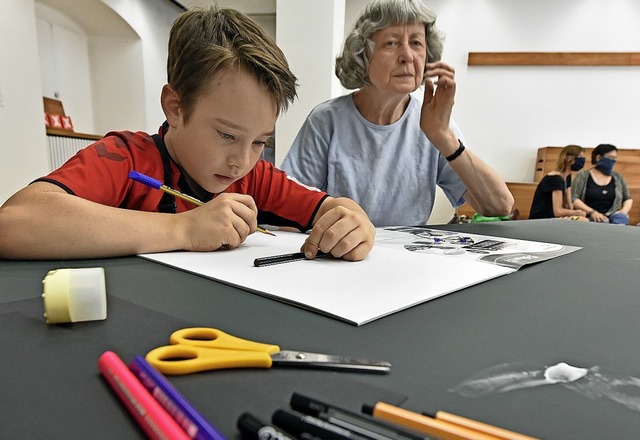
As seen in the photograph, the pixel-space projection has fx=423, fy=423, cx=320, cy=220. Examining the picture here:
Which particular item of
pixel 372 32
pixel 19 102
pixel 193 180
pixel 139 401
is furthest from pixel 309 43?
pixel 139 401

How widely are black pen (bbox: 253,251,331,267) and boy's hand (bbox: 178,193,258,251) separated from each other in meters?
0.08

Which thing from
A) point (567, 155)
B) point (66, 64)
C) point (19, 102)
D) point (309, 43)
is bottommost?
point (567, 155)

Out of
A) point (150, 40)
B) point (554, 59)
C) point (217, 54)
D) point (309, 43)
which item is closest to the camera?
point (217, 54)

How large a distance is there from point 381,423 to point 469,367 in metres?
0.11

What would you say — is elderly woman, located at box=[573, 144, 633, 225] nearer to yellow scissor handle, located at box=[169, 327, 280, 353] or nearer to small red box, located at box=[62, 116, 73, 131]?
yellow scissor handle, located at box=[169, 327, 280, 353]

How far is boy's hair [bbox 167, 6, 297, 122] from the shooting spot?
0.66 metres

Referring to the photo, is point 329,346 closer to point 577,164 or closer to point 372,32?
point 372,32

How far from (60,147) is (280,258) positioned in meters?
3.70

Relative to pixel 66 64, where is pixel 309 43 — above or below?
below

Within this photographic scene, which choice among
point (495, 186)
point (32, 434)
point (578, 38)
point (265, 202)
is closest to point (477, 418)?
point (32, 434)

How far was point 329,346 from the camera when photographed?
290 millimetres

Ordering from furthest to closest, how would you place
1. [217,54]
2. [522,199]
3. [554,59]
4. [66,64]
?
[66,64] → [554,59] → [522,199] → [217,54]

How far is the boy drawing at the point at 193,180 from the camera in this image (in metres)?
0.50

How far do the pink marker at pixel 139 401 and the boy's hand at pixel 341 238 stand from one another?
324mm
